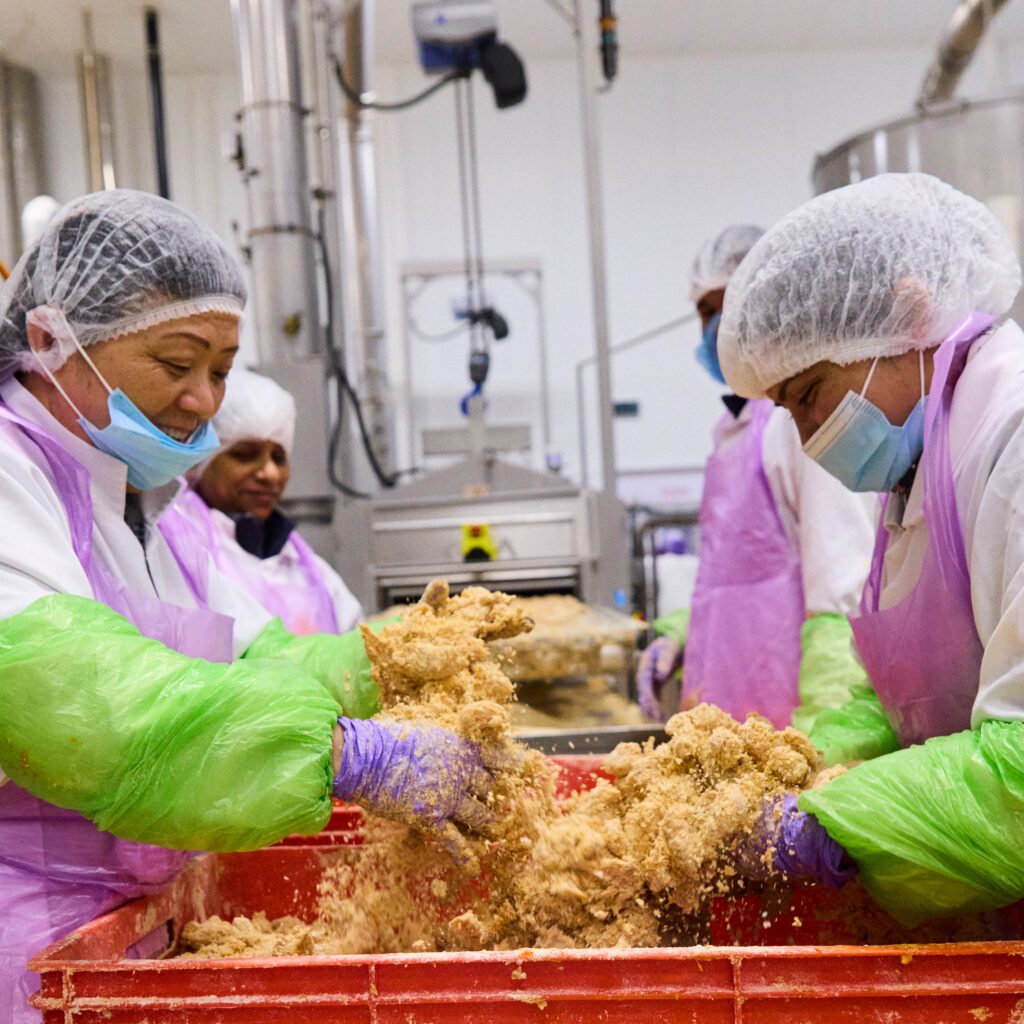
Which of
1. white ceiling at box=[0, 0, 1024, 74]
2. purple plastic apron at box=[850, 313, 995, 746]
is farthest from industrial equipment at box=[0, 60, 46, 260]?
purple plastic apron at box=[850, 313, 995, 746]

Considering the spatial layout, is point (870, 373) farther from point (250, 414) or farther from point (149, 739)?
point (250, 414)

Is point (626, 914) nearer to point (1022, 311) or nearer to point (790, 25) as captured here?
point (1022, 311)

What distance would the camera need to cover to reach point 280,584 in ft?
8.18

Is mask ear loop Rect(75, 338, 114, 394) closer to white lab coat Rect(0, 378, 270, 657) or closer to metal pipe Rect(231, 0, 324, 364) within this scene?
white lab coat Rect(0, 378, 270, 657)

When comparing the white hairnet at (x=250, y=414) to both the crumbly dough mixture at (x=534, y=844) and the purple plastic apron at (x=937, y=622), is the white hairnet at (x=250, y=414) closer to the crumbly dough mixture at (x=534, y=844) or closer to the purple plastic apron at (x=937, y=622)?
the crumbly dough mixture at (x=534, y=844)

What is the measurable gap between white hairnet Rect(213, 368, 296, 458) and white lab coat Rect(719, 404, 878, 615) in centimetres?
122

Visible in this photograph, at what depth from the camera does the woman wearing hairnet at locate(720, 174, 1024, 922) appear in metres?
0.92

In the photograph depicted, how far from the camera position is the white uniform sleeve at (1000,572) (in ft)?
3.01

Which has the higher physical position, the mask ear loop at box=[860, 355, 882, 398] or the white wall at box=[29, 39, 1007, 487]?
the white wall at box=[29, 39, 1007, 487]

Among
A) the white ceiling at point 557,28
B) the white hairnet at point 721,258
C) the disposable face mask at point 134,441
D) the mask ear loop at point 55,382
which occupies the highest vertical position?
the white ceiling at point 557,28

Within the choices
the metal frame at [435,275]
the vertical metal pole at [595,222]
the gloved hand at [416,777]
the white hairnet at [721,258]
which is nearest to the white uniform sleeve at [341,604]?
the vertical metal pole at [595,222]

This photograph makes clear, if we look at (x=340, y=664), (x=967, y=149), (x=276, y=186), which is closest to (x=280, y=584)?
(x=340, y=664)

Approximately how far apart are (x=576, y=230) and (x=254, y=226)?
4.37 meters

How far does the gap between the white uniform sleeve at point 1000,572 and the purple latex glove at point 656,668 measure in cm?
140
